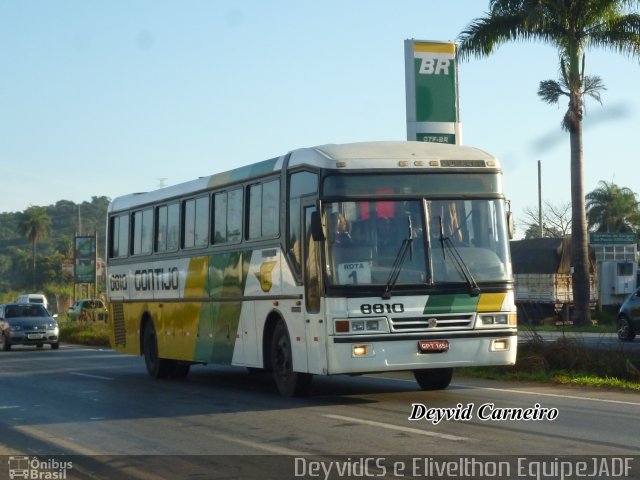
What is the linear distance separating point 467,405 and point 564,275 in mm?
32535

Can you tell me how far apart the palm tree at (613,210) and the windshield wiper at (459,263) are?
217 ft

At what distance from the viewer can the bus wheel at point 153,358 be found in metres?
21.0

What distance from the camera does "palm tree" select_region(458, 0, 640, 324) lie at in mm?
33000

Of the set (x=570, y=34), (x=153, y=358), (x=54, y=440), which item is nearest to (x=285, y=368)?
(x=54, y=440)

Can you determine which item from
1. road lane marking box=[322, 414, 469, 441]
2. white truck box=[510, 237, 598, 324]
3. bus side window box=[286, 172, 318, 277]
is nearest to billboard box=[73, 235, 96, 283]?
white truck box=[510, 237, 598, 324]

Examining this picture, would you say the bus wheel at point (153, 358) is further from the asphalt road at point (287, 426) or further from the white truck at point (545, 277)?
the white truck at point (545, 277)

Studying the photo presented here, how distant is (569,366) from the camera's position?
60.7 ft

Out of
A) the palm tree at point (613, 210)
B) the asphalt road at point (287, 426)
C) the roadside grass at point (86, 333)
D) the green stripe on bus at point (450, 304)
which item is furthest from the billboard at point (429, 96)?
the palm tree at point (613, 210)

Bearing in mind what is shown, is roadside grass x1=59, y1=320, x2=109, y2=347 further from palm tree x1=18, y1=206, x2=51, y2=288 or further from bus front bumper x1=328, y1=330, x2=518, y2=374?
palm tree x1=18, y1=206, x2=51, y2=288

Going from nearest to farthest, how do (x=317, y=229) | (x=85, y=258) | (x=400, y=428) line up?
(x=400, y=428)
(x=317, y=229)
(x=85, y=258)

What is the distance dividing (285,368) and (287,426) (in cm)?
313

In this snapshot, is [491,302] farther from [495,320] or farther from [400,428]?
[400,428]

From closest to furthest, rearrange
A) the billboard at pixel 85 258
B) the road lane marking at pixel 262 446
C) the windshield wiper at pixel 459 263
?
the road lane marking at pixel 262 446 < the windshield wiper at pixel 459 263 < the billboard at pixel 85 258

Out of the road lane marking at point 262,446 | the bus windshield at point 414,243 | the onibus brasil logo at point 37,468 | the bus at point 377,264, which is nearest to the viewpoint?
the onibus brasil logo at point 37,468
